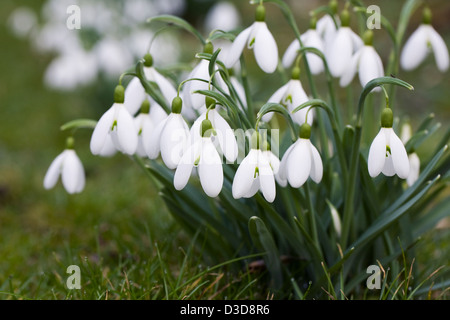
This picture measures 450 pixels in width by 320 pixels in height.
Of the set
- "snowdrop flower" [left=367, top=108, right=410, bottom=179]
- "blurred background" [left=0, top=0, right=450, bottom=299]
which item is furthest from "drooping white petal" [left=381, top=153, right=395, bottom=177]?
"blurred background" [left=0, top=0, right=450, bottom=299]

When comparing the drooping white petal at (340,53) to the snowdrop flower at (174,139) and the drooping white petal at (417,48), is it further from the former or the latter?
the snowdrop flower at (174,139)

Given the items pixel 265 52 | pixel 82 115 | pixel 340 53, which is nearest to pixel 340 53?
pixel 340 53

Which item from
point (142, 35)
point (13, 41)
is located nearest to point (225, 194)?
point (142, 35)

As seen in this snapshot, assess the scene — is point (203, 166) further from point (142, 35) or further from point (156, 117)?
point (142, 35)

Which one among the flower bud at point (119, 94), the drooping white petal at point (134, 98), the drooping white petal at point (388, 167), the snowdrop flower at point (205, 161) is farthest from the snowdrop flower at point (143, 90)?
the drooping white petal at point (388, 167)

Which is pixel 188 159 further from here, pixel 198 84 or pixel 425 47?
pixel 425 47

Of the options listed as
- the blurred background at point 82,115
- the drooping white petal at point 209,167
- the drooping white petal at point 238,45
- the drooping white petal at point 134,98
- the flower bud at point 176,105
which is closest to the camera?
the drooping white petal at point 209,167
